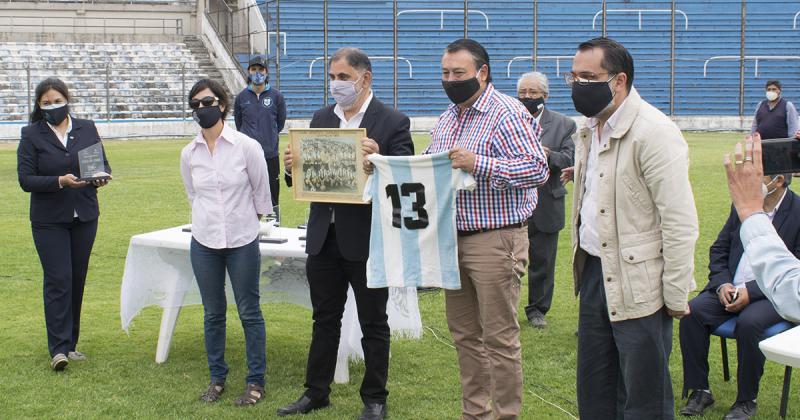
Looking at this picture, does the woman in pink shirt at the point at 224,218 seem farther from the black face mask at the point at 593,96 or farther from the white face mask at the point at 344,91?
the black face mask at the point at 593,96

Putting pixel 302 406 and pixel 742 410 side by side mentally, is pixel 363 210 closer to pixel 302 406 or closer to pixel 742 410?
pixel 302 406

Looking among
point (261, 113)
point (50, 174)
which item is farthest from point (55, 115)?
point (261, 113)

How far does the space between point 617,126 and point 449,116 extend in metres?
1.18

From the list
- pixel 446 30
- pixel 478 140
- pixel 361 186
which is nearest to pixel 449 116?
pixel 478 140

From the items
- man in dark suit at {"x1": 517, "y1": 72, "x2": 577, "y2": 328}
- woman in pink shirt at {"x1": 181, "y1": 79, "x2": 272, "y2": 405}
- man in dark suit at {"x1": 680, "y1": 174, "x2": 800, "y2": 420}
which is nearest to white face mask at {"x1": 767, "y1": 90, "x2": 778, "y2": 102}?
man in dark suit at {"x1": 517, "y1": 72, "x2": 577, "y2": 328}

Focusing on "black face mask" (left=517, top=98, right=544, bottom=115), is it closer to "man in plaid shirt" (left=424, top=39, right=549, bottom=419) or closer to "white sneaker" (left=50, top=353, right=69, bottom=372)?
"man in plaid shirt" (left=424, top=39, right=549, bottom=419)

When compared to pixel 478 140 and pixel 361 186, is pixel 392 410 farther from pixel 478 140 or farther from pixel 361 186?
pixel 478 140

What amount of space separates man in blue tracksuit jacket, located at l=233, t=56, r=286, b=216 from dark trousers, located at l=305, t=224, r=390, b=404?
19.7ft

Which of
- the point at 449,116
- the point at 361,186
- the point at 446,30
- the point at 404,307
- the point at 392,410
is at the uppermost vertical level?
the point at 446,30

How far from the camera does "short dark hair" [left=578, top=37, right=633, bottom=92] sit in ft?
12.9

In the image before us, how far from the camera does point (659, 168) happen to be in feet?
12.4

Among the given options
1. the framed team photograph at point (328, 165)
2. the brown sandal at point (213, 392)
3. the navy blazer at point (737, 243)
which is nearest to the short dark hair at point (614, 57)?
the framed team photograph at point (328, 165)

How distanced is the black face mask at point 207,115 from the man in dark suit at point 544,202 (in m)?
2.49

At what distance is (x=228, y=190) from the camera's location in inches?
221
